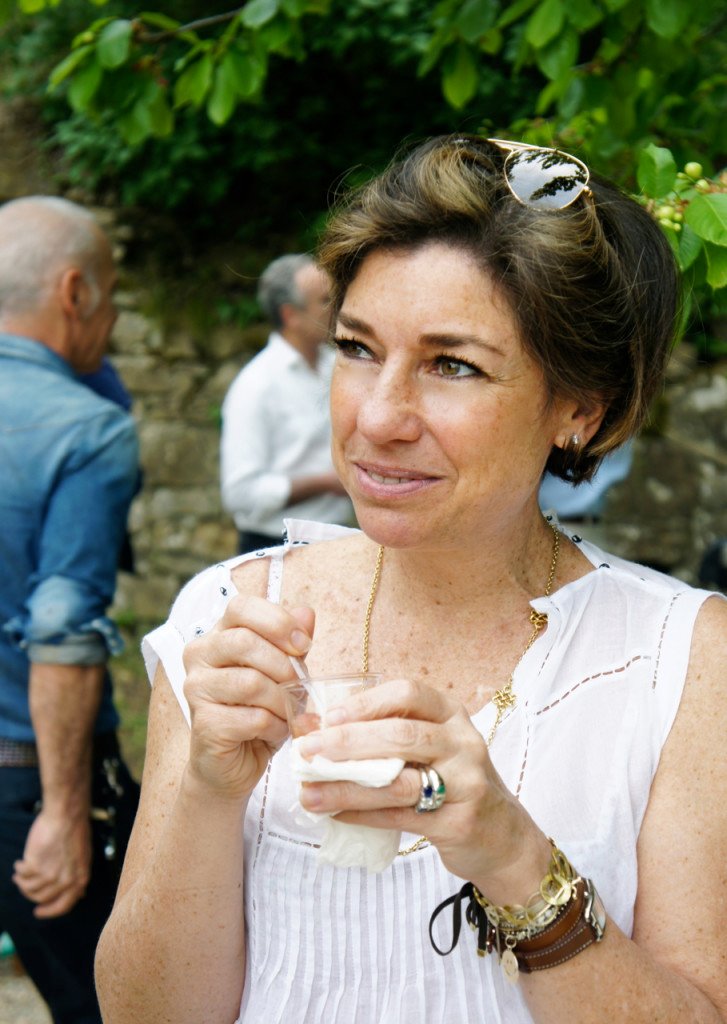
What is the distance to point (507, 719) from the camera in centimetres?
184

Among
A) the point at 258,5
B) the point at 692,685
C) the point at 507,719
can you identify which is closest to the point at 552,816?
the point at 507,719

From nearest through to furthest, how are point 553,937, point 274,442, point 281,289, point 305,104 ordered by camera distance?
point 553,937
point 274,442
point 281,289
point 305,104

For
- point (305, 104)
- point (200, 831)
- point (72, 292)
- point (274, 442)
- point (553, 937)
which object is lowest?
point (274, 442)

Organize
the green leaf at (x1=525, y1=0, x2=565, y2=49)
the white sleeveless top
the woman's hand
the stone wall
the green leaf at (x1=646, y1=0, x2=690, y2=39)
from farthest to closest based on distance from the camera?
the stone wall < the green leaf at (x1=525, y1=0, x2=565, y2=49) < the green leaf at (x1=646, y1=0, x2=690, y2=39) < the white sleeveless top < the woman's hand

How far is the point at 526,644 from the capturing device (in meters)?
1.96

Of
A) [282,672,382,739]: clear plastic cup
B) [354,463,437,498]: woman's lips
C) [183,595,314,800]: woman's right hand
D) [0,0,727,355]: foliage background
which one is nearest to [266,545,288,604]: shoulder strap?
[354,463,437,498]: woman's lips

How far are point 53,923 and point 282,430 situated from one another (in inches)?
113

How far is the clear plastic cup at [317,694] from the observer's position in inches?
55.0

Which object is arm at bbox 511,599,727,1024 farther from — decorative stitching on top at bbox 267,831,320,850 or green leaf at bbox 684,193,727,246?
green leaf at bbox 684,193,727,246

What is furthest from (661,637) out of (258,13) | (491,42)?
(491,42)

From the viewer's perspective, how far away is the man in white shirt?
17.4 feet

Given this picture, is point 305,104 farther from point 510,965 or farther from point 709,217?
point 510,965

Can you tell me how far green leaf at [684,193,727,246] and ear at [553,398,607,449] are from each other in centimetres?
34

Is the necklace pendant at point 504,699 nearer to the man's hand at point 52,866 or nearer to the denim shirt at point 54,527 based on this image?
the denim shirt at point 54,527
